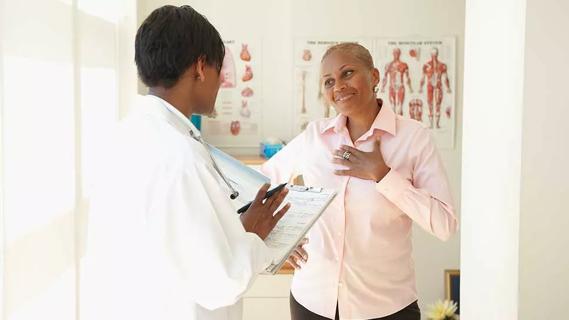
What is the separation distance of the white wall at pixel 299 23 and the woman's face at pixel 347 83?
6.44ft

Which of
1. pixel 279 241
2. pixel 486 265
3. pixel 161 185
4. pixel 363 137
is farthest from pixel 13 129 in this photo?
pixel 486 265

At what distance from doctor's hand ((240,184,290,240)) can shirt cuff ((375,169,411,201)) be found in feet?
1.62

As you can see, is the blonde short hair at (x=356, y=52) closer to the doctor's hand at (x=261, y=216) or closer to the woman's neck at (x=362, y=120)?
the woman's neck at (x=362, y=120)

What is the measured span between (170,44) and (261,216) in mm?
417

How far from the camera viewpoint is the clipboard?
5.01 ft

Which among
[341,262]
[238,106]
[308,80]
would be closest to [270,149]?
[238,106]

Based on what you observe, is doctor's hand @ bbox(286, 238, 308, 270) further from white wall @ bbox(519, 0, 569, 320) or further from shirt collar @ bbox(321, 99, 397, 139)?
white wall @ bbox(519, 0, 569, 320)

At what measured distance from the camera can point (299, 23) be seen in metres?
4.10

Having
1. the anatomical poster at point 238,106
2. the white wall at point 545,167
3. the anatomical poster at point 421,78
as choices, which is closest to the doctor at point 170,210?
the white wall at point 545,167

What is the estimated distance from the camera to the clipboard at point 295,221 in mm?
1526

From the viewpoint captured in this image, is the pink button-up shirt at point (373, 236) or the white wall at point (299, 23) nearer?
the pink button-up shirt at point (373, 236)

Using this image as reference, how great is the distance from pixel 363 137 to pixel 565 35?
2.12 ft

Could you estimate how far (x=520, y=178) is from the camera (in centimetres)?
207

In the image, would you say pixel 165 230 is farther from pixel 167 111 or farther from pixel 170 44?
pixel 170 44
